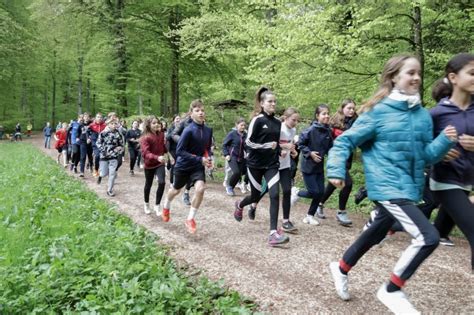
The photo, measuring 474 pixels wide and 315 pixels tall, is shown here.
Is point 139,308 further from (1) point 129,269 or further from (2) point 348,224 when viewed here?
(2) point 348,224

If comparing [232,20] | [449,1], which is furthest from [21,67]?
[449,1]

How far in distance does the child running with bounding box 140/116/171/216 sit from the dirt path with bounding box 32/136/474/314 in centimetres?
54

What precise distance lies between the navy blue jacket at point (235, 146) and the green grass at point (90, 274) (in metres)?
4.66

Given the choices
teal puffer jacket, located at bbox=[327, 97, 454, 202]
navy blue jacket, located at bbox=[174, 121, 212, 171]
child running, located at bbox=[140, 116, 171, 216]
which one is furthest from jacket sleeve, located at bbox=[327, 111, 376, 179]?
child running, located at bbox=[140, 116, 171, 216]

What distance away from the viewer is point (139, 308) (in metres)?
3.54

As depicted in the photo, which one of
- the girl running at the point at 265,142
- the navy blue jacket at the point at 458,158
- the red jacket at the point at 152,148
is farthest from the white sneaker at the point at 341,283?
the red jacket at the point at 152,148

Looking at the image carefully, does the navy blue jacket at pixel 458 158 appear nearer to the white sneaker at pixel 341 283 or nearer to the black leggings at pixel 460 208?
the black leggings at pixel 460 208

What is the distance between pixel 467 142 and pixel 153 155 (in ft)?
19.9

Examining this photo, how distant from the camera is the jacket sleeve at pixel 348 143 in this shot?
354 centimetres

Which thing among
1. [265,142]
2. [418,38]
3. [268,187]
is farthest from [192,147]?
[418,38]

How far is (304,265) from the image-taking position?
5141 millimetres

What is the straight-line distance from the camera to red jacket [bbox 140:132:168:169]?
8353 millimetres

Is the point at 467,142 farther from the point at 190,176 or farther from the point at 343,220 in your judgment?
the point at 190,176

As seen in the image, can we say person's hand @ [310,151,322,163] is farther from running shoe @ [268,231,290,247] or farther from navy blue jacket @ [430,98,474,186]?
navy blue jacket @ [430,98,474,186]
